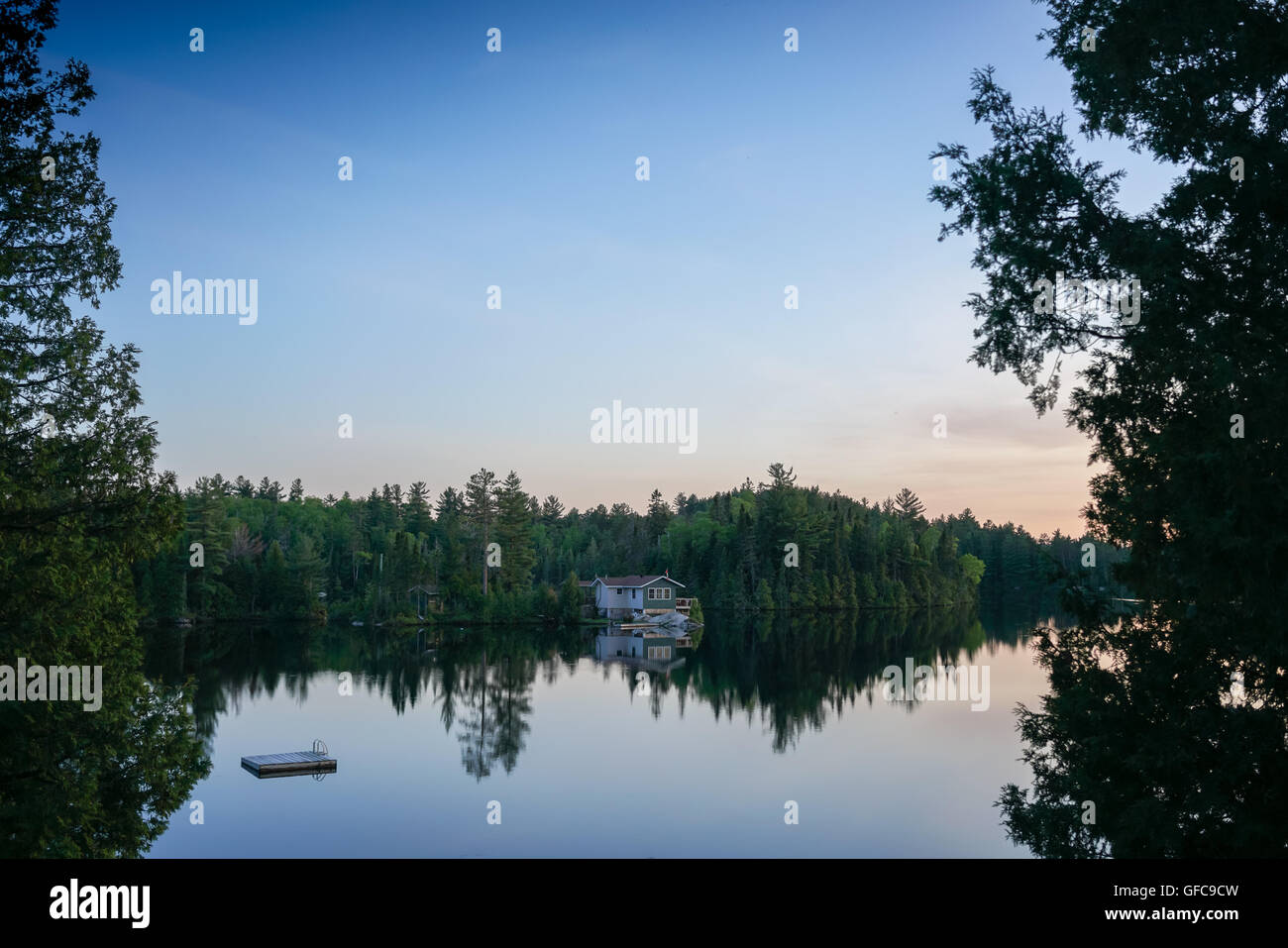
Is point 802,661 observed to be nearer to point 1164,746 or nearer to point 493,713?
point 493,713

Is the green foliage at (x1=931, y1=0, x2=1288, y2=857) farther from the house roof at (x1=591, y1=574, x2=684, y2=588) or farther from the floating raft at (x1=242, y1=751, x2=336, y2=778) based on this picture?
the house roof at (x1=591, y1=574, x2=684, y2=588)

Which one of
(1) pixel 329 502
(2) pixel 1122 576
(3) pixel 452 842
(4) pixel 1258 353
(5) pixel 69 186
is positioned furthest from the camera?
(1) pixel 329 502

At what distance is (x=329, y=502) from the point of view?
397 feet

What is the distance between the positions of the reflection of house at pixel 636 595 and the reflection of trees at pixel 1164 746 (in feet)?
198

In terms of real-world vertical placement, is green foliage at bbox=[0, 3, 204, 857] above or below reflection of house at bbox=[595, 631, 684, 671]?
above

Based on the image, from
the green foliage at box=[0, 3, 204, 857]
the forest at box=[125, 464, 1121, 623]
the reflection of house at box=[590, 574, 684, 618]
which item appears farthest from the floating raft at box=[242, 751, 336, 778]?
the reflection of house at box=[590, 574, 684, 618]

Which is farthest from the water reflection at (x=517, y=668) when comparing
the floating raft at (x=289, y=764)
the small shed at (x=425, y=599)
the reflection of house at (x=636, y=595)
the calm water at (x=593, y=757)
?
the reflection of house at (x=636, y=595)

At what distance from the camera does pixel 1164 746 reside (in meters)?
8.52

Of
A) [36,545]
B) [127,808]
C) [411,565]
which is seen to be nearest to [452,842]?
[127,808]

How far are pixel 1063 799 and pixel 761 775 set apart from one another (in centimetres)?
1114

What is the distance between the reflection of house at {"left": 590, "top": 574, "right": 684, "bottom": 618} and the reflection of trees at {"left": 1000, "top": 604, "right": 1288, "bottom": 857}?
60254 millimetres

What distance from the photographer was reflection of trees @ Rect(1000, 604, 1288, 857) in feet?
27.2

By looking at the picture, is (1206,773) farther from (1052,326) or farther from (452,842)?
(452,842)

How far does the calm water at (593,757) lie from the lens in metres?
16.7
